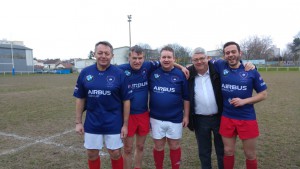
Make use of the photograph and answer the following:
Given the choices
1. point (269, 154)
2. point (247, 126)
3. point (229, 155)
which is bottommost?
point (269, 154)

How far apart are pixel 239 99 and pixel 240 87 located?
165mm

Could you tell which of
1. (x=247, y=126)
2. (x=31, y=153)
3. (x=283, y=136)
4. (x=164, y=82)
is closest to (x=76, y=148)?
(x=31, y=153)

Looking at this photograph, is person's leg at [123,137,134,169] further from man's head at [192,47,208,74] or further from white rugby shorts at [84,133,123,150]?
man's head at [192,47,208,74]

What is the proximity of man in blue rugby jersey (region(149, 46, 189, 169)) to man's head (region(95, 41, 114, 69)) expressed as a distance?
2.78 feet

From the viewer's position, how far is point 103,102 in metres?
3.40

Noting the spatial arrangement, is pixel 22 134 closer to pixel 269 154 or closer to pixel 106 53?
pixel 106 53

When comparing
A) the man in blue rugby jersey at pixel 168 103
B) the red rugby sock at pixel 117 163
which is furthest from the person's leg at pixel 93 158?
the man in blue rugby jersey at pixel 168 103

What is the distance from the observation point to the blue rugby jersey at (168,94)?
12.8 feet

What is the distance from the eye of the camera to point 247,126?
3555mm

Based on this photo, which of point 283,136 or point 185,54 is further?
point 185,54

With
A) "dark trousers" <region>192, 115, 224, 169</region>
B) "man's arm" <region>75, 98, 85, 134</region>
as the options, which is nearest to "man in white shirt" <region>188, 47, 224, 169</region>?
"dark trousers" <region>192, 115, 224, 169</region>

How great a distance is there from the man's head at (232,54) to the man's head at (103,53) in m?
1.56

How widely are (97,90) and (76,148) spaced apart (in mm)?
2655

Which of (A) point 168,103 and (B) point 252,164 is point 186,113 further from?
(B) point 252,164
